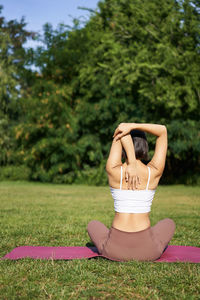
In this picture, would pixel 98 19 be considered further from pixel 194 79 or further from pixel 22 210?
pixel 22 210

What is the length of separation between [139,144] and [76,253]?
165 cm

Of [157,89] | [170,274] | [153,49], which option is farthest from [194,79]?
[170,274]

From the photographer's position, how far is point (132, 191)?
11.7 feet

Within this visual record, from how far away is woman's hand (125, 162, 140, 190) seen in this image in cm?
352

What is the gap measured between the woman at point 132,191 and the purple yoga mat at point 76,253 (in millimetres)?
377

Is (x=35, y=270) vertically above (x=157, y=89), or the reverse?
(x=157, y=89)

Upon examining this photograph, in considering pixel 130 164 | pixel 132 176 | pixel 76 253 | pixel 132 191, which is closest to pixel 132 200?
pixel 132 191

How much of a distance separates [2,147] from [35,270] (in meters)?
18.5

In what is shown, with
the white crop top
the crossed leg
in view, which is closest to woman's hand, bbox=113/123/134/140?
the white crop top

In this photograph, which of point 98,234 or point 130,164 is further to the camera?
point 98,234

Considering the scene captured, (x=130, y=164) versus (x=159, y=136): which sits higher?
(x=159, y=136)

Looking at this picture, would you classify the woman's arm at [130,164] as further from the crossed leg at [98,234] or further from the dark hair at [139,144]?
the crossed leg at [98,234]

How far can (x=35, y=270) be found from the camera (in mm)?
3418

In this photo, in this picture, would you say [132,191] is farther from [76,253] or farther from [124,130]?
[76,253]
